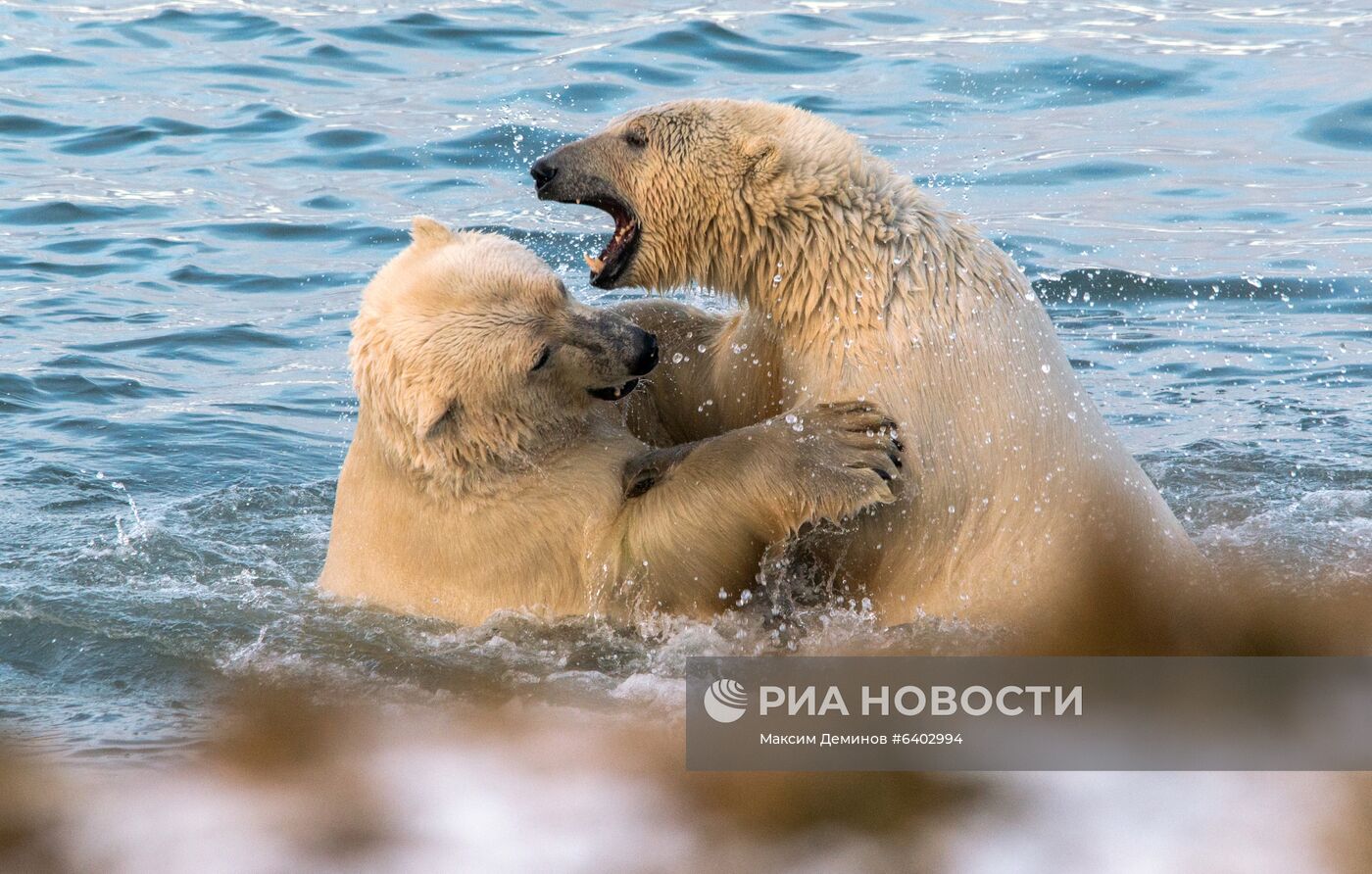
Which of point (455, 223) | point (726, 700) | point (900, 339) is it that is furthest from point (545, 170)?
point (455, 223)

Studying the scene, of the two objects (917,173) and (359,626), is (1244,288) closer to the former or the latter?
(917,173)

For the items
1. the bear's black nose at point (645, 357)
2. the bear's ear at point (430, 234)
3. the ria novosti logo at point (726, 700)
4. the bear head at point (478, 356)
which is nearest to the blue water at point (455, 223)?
the bear head at point (478, 356)

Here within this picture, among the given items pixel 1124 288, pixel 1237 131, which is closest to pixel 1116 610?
pixel 1124 288

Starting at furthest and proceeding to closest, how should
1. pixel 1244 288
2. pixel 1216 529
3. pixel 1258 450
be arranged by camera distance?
pixel 1244 288, pixel 1258 450, pixel 1216 529

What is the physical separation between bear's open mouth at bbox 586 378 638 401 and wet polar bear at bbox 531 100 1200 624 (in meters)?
0.34

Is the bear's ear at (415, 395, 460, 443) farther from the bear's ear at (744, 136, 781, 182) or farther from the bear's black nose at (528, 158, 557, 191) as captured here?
the bear's ear at (744, 136, 781, 182)

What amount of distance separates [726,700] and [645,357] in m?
2.01

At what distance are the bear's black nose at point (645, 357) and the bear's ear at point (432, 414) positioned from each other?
1.75 ft

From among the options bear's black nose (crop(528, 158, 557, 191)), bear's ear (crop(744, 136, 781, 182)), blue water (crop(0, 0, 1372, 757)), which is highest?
bear's ear (crop(744, 136, 781, 182))

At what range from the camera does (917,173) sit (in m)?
12.6

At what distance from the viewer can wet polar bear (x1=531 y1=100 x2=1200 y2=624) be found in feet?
15.1

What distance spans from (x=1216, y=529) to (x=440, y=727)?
4.82 metres

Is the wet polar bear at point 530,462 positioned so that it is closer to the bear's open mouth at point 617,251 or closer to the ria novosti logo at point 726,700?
the bear's open mouth at point 617,251
